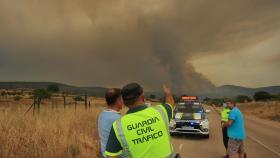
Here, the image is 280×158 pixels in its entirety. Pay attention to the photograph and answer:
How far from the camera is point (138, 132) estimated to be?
3018 millimetres

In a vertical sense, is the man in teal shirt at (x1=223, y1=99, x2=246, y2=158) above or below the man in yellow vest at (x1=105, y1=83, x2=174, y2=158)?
below

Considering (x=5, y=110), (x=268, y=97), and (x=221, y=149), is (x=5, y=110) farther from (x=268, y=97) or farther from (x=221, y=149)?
(x=268, y=97)

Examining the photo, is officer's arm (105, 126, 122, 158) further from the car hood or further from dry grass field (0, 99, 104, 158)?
the car hood

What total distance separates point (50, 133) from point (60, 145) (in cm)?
58

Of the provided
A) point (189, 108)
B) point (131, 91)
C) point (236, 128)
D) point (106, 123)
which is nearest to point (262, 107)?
point (189, 108)

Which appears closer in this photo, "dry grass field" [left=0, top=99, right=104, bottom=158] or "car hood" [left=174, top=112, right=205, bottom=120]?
"dry grass field" [left=0, top=99, right=104, bottom=158]

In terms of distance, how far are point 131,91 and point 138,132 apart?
406 mm

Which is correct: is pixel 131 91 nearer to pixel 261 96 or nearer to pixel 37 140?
pixel 37 140

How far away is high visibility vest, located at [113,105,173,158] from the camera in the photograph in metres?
3.00

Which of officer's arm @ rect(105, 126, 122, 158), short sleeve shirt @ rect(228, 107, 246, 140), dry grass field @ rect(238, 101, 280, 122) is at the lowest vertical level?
dry grass field @ rect(238, 101, 280, 122)

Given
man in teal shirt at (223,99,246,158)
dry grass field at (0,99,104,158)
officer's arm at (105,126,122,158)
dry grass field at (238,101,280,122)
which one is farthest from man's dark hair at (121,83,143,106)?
dry grass field at (238,101,280,122)

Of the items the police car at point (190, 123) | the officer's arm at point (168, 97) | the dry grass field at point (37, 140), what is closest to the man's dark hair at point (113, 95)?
the officer's arm at point (168, 97)

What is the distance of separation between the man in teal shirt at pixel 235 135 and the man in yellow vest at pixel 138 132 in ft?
18.9

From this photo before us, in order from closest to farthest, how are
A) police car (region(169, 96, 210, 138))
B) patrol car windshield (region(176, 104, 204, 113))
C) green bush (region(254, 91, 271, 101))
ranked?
police car (region(169, 96, 210, 138)) < patrol car windshield (region(176, 104, 204, 113)) < green bush (region(254, 91, 271, 101))
